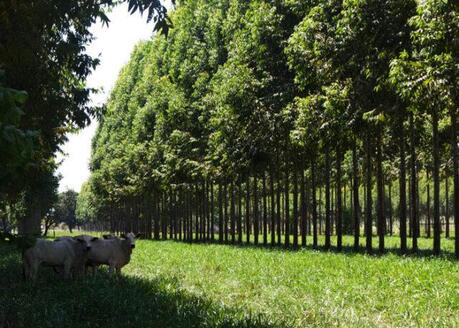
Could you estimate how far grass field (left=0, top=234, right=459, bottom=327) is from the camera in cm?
945

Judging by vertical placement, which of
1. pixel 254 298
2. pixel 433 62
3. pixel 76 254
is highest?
pixel 433 62

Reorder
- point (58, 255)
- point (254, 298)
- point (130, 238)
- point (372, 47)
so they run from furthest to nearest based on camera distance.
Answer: point (372, 47) → point (130, 238) → point (58, 255) → point (254, 298)

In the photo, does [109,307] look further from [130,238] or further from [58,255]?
[130,238]

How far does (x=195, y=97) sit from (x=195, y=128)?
256 centimetres

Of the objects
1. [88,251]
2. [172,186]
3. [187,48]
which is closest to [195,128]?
[172,186]

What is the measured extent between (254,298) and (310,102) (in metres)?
15.0

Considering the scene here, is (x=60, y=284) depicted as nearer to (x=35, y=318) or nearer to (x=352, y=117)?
(x=35, y=318)

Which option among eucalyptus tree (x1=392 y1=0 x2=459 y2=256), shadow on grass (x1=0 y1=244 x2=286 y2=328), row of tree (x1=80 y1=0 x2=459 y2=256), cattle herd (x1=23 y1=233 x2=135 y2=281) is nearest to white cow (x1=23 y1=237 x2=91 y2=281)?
cattle herd (x1=23 y1=233 x2=135 y2=281)

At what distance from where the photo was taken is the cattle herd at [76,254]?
49.0ft

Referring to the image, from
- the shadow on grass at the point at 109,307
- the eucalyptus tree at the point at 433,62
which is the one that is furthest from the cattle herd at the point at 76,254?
the eucalyptus tree at the point at 433,62

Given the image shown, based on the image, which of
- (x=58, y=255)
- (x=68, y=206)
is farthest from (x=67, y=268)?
(x=68, y=206)

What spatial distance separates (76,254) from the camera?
16.2 m

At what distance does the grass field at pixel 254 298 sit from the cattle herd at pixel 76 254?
0.51m

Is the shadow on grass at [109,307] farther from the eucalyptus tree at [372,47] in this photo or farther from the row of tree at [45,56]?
the eucalyptus tree at [372,47]
